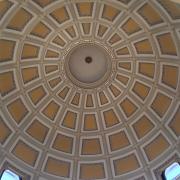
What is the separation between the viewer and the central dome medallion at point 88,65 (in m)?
26.5

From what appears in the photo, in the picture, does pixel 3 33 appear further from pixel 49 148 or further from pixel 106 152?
pixel 106 152

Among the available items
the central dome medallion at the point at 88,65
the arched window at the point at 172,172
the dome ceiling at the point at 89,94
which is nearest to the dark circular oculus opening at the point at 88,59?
the central dome medallion at the point at 88,65

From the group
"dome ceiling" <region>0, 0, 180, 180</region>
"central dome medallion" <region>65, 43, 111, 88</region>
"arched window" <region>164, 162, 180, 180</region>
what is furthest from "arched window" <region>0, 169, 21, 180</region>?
"arched window" <region>164, 162, 180, 180</region>

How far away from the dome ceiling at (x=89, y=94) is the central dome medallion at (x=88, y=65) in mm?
114

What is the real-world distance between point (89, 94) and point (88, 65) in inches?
80.6

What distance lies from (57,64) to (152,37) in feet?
18.9

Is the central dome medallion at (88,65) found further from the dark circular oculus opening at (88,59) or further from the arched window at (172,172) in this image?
the arched window at (172,172)

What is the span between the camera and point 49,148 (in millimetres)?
26156

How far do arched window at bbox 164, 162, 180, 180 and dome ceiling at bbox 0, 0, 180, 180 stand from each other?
1.13 feet

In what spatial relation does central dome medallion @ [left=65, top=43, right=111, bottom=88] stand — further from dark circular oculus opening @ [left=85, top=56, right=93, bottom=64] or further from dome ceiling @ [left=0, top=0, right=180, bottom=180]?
dome ceiling @ [left=0, top=0, right=180, bottom=180]

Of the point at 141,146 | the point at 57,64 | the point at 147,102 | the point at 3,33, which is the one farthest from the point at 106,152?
the point at 3,33

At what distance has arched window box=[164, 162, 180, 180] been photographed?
23617 mm

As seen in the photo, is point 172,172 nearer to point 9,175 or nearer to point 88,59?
point 88,59

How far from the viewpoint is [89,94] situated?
2784 cm
